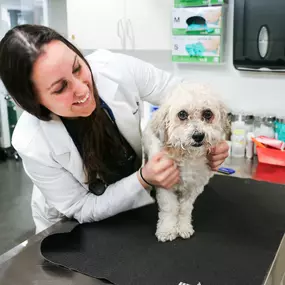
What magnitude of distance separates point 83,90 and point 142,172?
0.96 ft

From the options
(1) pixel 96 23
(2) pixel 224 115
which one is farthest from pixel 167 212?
(1) pixel 96 23

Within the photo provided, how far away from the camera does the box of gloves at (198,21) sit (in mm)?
1942

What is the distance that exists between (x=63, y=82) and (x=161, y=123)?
31 centimetres

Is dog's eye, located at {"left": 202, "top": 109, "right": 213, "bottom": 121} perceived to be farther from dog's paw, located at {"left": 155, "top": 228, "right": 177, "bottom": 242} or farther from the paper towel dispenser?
the paper towel dispenser

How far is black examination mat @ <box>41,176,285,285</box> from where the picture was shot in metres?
0.89

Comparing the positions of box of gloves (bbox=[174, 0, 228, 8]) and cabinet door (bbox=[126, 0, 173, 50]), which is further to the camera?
cabinet door (bbox=[126, 0, 173, 50])

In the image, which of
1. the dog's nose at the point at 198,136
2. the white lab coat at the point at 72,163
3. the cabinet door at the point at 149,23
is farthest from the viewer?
the cabinet door at the point at 149,23

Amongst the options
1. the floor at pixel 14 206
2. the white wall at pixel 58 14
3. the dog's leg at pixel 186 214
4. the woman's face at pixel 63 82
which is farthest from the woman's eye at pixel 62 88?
the white wall at pixel 58 14

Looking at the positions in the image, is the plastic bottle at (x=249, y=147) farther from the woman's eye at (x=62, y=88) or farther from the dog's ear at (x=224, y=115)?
the woman's eye at (x=62, y=88)

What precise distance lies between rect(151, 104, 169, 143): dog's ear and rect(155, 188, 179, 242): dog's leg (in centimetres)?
17

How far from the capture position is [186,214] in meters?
1.15

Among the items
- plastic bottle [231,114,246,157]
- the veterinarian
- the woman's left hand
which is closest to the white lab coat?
the veterinarian

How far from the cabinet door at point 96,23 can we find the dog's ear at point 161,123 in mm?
1272

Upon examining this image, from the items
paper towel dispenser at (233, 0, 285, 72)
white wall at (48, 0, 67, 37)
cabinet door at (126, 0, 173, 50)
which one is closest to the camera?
paper towel dispenser at (233, 0, 285, 72)
